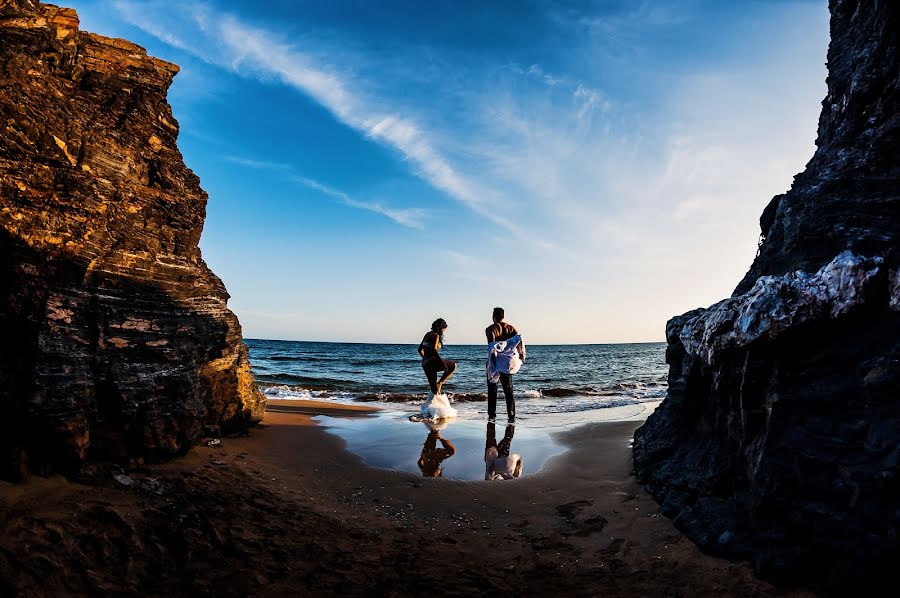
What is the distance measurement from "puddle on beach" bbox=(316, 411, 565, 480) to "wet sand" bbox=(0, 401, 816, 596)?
799 mm

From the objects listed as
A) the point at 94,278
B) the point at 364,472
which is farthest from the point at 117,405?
the point at 364,472

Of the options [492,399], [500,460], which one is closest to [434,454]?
[500,460]

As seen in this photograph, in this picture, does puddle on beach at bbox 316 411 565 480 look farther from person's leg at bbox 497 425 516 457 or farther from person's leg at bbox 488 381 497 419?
person's leg at bbox 488 381 497 419

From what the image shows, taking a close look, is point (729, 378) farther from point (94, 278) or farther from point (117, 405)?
point (94, 278)

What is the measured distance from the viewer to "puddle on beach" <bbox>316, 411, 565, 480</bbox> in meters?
5.96

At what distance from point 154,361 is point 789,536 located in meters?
5.57

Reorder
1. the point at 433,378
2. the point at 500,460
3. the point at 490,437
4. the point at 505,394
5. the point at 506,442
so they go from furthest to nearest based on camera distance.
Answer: the point at 433,378 → the point at 505,394 → the point at 490,437 → the point at 506,442 → the point at 500,460

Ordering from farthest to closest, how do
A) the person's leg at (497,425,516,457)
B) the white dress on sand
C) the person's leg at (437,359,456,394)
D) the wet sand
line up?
Answer: 1. the person's leg at (437,359,456,394)
2. the white dress on sand
3. the person's leg at (497,425,516,457)
4. the wet sand

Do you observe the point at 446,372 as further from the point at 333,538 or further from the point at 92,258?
the point at 92,258

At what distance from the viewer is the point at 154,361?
4.57 metres

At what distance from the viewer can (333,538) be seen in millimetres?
3543

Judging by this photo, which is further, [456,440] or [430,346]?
[430,346]

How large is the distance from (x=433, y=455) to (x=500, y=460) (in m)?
1.01

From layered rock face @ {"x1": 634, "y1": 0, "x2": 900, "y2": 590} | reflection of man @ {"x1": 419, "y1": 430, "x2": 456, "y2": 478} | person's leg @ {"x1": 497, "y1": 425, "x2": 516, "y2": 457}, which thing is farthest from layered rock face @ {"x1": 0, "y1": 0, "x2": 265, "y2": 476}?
layered rock face @ {"x1": 634, "y1": 0, "x2": 900, "y2": 590}
